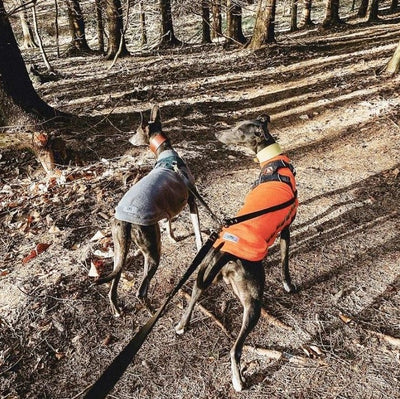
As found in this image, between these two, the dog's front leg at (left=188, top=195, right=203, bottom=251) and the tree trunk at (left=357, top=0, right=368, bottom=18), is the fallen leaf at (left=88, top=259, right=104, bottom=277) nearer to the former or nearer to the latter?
the dog's front leg at (left=188, top=195, right=203, bottom=251)

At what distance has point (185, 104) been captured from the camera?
8797mm

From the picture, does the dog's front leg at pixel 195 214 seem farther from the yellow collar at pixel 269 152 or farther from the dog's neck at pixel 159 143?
the yellow collar at pixel 269 152

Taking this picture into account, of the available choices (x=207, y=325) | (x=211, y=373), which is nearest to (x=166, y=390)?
(x=211, y=373)

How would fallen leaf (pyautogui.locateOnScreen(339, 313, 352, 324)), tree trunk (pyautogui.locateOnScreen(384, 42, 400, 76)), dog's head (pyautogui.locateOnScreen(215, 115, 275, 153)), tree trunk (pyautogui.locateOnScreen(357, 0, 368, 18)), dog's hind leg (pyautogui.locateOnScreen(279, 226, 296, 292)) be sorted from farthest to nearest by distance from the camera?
tree trunk (pyautogui.locateOnScreen(357, 0, 368, 18)) < tree trunk (pyautogui.locateOnScreen(384, 42, 400, 76)) < dog's head (pyautogui.locateOnScreen(215, 115, 275, 153)) < dog's hind leg (pyautogui.locateOnScreen(279, 226, 296, 292)) < fallen leaf (pyautogui.locateOnScreen(339, 313, 352, 324))

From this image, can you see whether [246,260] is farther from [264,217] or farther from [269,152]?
[269,152]

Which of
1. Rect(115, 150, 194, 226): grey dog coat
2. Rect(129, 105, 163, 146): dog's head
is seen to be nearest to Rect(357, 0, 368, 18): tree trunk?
Rect(129, 105, 163, 146): dog's head

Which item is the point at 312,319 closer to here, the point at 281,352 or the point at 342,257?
the point at 281,352

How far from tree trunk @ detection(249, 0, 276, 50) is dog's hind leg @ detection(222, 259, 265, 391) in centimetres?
1157

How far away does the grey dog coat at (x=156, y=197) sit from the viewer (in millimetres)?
3094

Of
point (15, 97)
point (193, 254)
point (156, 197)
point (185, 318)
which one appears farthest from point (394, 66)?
point (185, 318)

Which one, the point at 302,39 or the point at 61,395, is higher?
the point at 61,395

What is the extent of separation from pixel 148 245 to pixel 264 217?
3.51ft

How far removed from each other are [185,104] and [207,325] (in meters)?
6.37

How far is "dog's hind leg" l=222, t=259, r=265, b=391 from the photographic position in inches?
111
